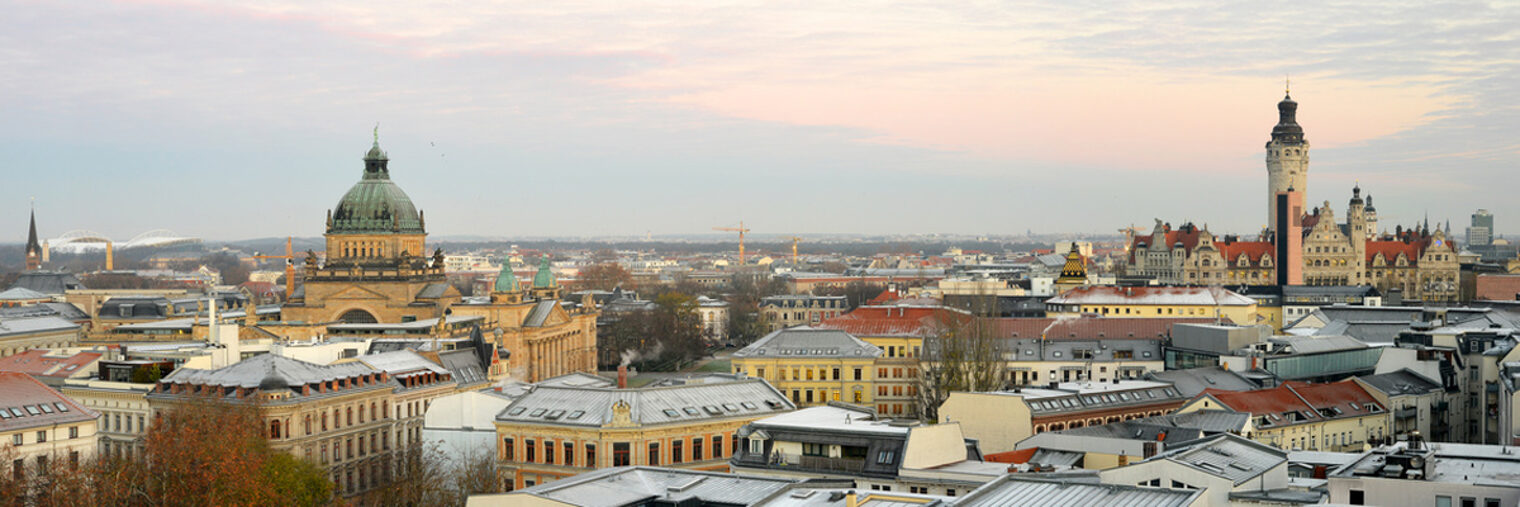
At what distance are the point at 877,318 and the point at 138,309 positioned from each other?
71798 mm

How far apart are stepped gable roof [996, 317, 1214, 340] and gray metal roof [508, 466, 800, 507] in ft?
176

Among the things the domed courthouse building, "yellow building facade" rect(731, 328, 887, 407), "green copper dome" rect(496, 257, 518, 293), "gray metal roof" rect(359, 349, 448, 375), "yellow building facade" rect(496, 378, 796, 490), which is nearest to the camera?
"yellow building facade" rect(496, 378, 796, 490)

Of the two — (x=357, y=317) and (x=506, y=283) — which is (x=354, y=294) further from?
(x=506, y=283)

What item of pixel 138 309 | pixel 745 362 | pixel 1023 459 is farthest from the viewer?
pixel 138 309

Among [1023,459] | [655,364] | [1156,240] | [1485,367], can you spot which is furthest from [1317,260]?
[1023,459]

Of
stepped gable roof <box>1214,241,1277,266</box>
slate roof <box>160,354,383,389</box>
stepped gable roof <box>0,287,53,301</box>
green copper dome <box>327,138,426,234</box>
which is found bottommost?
slate roof <box>160,354,383,389</box>

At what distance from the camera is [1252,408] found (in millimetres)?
72562

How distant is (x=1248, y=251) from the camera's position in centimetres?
18700

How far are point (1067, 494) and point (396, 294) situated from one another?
94326 mm

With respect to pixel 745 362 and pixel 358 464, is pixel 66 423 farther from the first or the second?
pixel 745 362

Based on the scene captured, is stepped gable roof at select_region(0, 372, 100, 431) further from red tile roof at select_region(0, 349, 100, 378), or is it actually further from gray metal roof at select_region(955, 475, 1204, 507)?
gray metal roof at select_region(955, 475, 1204, 507)

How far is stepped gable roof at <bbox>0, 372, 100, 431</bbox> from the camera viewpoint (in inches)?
2753

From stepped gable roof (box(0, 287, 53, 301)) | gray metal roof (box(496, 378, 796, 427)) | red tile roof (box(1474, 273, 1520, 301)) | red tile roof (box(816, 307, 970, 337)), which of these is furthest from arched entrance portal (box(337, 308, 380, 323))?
red tile roof (box(1474, 273, 1520, 301))

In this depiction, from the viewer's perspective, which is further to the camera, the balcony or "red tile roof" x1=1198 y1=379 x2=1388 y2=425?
"red tile roof" x1=1198 y1=379 x2=1388 y2=425
